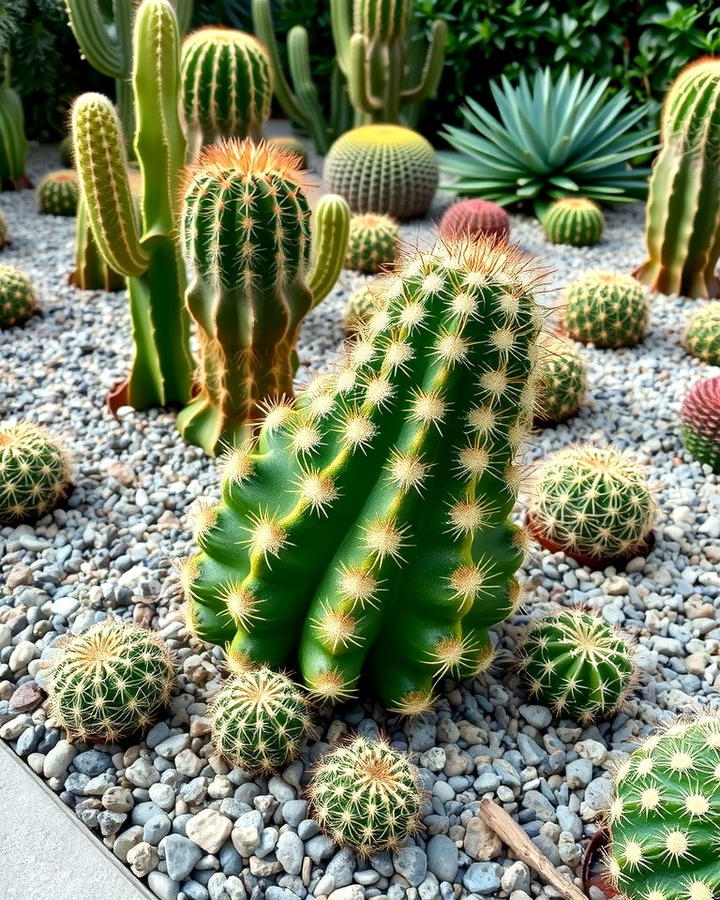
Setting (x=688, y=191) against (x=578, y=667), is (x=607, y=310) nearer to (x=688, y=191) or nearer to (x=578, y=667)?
(x=688, y=191)

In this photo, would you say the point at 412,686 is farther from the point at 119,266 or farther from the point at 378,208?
the point at 378,208

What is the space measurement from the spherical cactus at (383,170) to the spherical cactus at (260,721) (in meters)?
4.23

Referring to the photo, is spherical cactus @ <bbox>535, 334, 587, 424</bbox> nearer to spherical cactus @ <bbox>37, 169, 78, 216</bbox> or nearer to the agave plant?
the agave plant

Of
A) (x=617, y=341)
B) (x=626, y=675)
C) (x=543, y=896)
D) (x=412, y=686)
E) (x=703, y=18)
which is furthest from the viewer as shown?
(x=703, y=18)

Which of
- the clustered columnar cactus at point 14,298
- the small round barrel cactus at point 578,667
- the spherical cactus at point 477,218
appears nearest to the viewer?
the small round barrel cactus at point 578,667

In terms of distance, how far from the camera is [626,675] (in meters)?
2.07

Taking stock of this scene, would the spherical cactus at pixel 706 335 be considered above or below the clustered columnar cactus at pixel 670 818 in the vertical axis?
below

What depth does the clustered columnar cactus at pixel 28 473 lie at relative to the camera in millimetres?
2652

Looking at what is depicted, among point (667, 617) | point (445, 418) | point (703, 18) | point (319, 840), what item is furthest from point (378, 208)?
point (319, 840)

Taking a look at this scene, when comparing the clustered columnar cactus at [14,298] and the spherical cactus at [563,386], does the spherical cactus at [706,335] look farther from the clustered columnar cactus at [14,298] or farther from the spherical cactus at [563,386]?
the clustered columnar cactus at [14,298]

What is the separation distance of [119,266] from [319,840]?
2.03 m

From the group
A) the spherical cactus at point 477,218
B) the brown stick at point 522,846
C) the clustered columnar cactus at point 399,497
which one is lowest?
the brown stick at point 522,846

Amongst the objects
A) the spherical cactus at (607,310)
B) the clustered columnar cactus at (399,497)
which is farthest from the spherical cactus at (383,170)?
the clustered columnar cactus at (399,497)

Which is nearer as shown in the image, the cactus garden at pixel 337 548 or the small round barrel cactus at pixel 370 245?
the cactus garden at pixel 337 548
